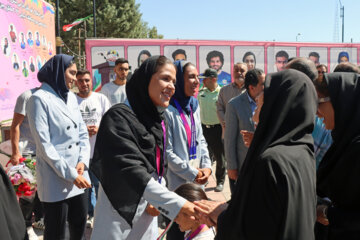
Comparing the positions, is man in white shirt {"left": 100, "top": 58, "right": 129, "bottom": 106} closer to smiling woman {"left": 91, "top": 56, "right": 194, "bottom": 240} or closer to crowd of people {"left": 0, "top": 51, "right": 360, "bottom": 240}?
crowd of people {"left": 0, "top": 51, "right": 360, "bottom": 240}

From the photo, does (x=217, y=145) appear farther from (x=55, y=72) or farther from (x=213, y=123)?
(x=55, y=72)

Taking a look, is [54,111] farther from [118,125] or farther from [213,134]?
[213,134]

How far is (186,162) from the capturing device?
3.03m

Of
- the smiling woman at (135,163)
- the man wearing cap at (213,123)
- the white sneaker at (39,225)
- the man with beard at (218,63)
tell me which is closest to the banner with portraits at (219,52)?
the man with beard at (218,63)

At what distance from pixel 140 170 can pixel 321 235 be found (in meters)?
1.32

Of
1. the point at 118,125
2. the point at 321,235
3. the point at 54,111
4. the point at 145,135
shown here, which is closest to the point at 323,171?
the point at 321,235

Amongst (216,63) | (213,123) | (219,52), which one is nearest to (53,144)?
(213,123)

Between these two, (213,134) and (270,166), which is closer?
(270,166)

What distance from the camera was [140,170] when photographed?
194cm

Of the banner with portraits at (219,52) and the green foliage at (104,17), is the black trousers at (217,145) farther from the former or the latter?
the green foliage at (104,17)

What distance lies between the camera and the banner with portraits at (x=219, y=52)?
30.4 ft

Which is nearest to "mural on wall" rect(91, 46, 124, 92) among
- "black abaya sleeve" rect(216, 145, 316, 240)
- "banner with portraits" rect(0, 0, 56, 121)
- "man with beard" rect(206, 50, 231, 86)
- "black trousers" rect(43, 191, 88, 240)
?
"banner with portraits" rect(0, 0, 56, 121)

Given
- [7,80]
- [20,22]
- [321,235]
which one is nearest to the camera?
[321,235]

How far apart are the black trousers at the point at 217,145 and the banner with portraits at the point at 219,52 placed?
3.78m
